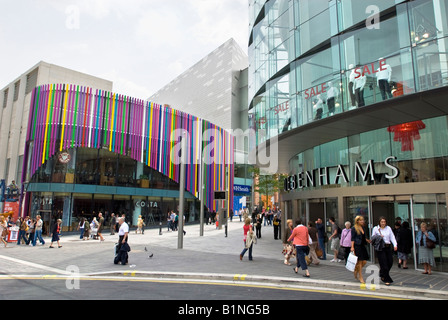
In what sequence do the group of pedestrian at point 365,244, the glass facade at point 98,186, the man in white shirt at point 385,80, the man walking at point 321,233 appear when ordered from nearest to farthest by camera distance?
the group of pedestrian at point 365,244 < the man in white shirt at point 385,80 < the man walking at point 321,233 < the glass facade at point 98,186

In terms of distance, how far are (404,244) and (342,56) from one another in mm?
7452

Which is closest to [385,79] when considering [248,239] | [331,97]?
[331,97]

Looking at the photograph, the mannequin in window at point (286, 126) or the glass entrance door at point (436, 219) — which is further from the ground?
the mannequin in window at point (286, 126)

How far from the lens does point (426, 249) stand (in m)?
Result: 10.2

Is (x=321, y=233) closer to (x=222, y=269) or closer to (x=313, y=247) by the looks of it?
(x=313, y=247)

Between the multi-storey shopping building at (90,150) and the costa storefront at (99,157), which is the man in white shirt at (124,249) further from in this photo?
the multi-storey shopping building at (90,150)

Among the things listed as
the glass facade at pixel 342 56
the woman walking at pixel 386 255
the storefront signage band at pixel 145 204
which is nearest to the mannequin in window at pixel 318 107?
the glass facade at pixel 342 56

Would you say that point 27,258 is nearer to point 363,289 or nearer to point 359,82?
point 363,289

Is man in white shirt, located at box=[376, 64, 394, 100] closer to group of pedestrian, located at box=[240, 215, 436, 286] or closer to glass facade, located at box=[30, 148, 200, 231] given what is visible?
group of pedestrian, located at box=[240, 215, 436, 286]

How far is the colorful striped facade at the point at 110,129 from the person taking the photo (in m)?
27.7

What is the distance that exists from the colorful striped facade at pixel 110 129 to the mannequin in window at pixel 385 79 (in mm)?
25356

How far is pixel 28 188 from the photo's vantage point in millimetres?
27312

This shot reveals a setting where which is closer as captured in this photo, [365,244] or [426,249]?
[365,244]
